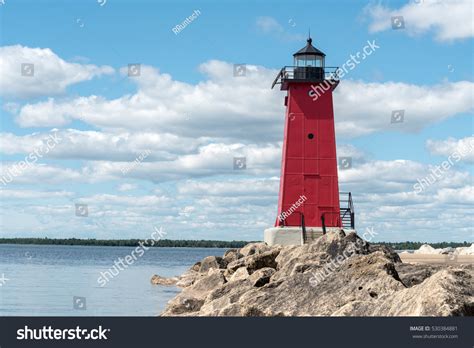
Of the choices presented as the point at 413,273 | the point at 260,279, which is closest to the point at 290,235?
the point at 260,279

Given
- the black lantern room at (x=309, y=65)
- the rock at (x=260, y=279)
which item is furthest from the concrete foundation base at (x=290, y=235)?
the rock at (x=260, y=279)

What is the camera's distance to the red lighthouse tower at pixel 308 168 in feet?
96.9

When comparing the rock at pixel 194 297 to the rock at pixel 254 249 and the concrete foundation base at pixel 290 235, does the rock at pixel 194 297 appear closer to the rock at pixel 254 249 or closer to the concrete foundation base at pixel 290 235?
the rock at pixel 254 249

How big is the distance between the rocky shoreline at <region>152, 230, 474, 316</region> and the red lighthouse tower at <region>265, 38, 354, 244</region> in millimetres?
10288

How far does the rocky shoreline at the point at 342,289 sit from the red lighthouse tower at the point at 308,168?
10288mm


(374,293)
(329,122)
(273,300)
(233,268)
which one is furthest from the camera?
(329,122)

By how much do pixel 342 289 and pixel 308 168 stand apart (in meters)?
17.1

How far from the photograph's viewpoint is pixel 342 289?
1292 centimetres

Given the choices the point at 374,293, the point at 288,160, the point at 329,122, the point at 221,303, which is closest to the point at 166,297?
the point at 288,160

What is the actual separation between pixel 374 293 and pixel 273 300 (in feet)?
6.24

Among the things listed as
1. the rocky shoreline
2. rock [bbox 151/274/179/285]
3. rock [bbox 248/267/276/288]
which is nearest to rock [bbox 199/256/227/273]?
rock [bbox 151/274/179/285]
